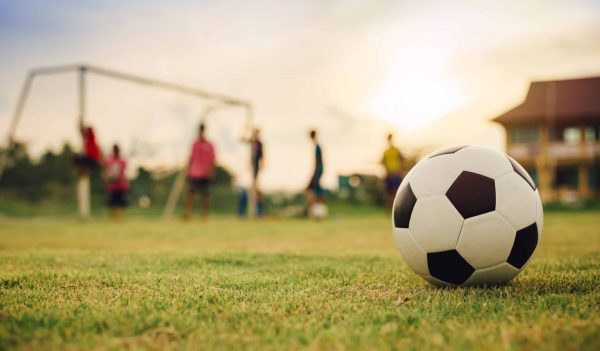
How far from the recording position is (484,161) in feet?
9.87

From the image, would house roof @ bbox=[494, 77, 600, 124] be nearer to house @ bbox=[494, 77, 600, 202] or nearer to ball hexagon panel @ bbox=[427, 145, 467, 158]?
house @ bbox=[494, 77, 600, 202]

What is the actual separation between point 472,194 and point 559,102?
2779cm

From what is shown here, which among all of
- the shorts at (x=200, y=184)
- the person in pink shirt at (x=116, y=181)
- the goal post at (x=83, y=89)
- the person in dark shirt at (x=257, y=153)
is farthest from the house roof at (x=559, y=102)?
the person in pink shirt at (x=116, y=181)

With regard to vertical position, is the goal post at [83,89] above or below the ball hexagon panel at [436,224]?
above

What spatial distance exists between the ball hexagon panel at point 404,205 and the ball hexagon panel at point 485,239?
0.35 meters

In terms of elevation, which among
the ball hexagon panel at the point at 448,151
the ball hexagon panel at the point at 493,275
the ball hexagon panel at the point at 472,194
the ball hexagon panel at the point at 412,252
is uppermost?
the ball hexagon panel at the point at 448,151

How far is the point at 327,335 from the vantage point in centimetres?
195

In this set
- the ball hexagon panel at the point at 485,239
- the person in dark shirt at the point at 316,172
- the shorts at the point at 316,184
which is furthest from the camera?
the shorts at the point at 316,184

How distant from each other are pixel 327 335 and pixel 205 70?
15735 millimetres

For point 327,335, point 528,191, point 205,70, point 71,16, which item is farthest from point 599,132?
point 327,335

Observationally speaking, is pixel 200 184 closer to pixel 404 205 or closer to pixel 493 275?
pixel 404 205

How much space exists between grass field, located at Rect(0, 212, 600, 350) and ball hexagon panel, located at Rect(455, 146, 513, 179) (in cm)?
69

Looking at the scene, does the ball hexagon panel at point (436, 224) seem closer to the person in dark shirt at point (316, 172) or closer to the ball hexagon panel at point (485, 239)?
the ball hexagon panel at point (485, 239)

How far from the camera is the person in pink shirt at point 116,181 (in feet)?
43.5
